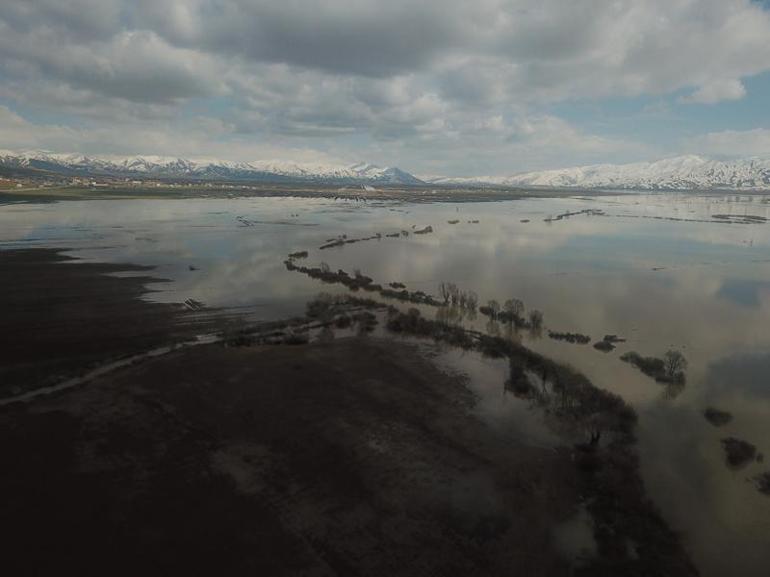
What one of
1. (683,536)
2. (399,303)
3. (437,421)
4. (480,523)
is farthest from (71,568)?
(399,303)

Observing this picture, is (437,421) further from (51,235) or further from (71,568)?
(51,235)

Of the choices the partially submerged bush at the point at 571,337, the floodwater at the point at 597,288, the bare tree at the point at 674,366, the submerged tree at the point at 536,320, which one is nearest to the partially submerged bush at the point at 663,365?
the bare tree at the point at 674,366

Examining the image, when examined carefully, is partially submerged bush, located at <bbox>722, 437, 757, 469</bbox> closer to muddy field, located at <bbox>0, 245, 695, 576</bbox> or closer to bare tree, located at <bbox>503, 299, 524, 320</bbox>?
muddy field, located at <bbox>0, 245, 695, 576</bbox>

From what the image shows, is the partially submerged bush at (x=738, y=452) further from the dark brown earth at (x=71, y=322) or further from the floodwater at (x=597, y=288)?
the dark brown earth at (x=71, y=322)

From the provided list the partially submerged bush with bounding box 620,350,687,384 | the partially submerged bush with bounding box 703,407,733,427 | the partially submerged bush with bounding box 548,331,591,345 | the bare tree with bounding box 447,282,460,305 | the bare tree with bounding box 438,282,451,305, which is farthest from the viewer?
the bare tree with bounding box 438,282,451,305

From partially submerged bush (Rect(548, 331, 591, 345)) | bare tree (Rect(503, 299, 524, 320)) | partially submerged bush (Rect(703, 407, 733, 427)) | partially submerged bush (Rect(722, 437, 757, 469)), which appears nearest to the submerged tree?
bare tree (Rect(503, 299, 524, 320))
